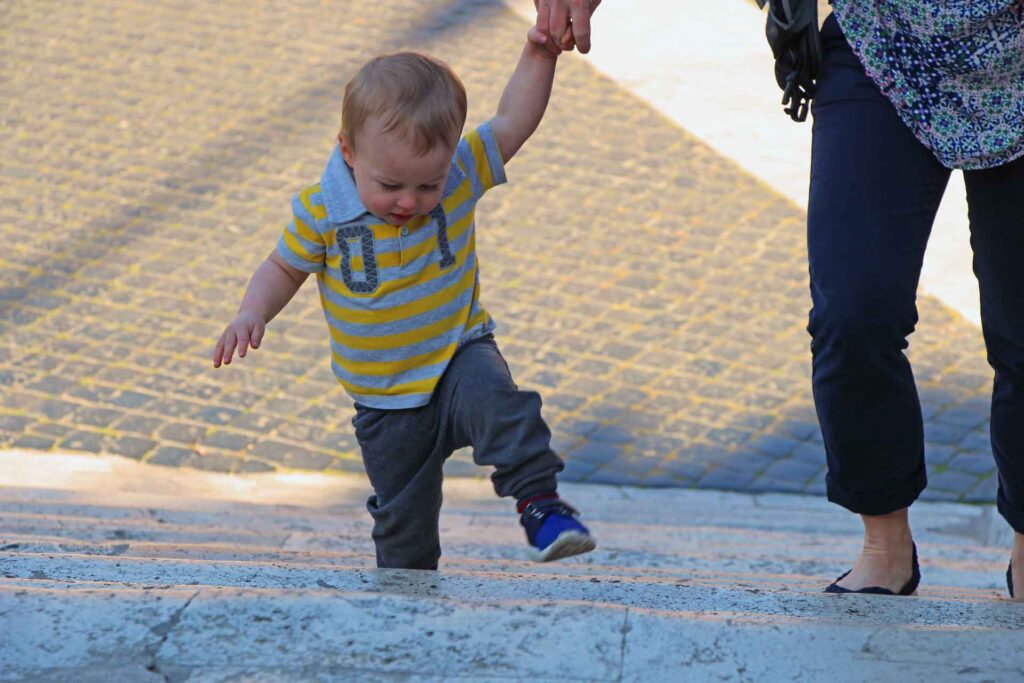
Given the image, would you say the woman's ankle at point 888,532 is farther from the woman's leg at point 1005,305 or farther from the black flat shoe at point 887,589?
the woman's leg at point 1005,305

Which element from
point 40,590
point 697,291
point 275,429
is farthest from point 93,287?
point 40,590

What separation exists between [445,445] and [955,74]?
1.20 metres

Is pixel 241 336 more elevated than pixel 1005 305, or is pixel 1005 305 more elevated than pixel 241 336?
pixel 241 336

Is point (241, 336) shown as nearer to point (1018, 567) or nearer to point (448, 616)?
point (448, 616)

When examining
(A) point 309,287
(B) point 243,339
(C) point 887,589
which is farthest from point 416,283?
(A) point 309,287

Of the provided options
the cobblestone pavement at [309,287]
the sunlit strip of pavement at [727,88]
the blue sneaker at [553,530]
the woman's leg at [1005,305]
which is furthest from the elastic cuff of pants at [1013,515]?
the sunlit strip of pavement at [727,88]

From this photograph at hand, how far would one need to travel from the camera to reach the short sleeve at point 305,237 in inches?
103

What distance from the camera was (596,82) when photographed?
7.91 m

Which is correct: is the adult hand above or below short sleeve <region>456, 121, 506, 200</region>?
above

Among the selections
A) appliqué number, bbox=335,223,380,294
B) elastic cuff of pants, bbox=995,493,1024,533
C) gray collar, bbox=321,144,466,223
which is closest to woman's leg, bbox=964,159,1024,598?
elastic cuff of pants, bbox=995,493,1024,533

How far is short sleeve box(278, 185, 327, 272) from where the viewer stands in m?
2.62

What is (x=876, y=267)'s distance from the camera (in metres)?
2.38

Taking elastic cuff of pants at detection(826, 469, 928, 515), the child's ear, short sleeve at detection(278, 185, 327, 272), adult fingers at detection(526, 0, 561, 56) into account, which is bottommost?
elastic cuff of pants at detection(826, 469, 928, 515)

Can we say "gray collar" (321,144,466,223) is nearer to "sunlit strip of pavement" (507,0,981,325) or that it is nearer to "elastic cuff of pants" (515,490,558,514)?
"elastic cuff of pants" (515,490,558,514)
